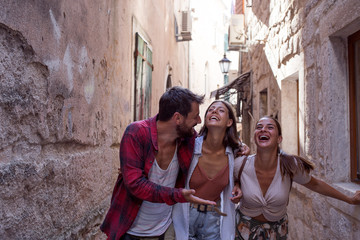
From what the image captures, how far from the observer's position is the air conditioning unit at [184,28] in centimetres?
1180

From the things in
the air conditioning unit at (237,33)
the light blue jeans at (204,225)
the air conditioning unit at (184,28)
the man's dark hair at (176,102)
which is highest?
the air conditioning unit at (184,28)

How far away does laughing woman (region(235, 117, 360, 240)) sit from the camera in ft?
8.46

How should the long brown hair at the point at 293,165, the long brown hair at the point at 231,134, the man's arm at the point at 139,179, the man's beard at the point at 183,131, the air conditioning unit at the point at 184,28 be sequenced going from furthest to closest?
the air conditioning unit at the point at 184,28, the long brown hair at the point at 231,134, the long brown hair at the point at 293,165, the man's beard at the point at 183,131, the man's arm at the point at 139,179

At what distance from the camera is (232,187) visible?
2572 mm

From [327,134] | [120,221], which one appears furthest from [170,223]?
[327,134]

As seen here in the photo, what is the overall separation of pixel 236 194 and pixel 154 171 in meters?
0.72

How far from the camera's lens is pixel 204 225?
2514 millimetres

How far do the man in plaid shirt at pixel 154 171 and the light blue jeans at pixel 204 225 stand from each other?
24 cm

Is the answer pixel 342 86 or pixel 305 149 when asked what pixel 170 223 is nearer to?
pixel 342 86

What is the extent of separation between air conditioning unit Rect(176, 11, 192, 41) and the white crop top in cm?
956

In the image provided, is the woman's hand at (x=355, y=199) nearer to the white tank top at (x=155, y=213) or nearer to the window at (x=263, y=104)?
the white tank top at (x=155, y=213)

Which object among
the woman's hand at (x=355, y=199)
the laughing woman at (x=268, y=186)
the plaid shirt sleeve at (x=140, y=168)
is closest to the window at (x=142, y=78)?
the laughing woman at (x=268, y=186)

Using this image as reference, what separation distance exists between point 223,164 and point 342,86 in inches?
54.8

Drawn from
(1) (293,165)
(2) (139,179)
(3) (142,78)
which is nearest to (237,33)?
(3) (142,78)
